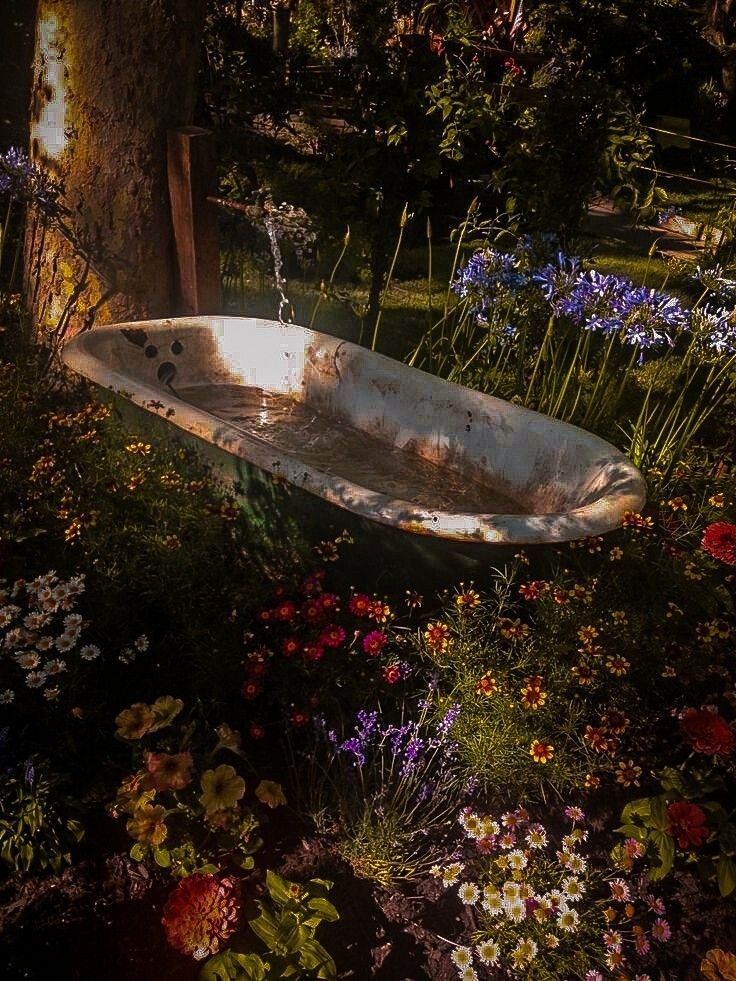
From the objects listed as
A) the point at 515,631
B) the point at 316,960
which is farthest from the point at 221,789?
the point at 515,631

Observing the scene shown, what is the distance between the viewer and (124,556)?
2346 mm

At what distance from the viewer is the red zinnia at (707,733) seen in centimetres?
180

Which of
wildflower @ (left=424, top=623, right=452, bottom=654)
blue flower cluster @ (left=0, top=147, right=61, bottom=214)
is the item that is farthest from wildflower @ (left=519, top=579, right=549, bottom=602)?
blue flower cluster @ (left=0, top=147, right=61, bottom=214)

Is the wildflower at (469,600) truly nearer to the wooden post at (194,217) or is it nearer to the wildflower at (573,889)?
the wildflower at (573,889)

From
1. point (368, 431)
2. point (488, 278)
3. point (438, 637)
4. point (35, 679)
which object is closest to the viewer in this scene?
point (35, 679)

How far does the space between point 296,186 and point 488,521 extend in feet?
9.48

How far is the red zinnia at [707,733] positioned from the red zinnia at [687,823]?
0.40 ft

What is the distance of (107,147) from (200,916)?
8.73 feet

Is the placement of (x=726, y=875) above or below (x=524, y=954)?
above

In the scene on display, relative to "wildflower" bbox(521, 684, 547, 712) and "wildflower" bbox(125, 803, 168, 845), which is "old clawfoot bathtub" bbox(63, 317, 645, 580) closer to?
"wildflower" bbox(521, 684, 547, 712)

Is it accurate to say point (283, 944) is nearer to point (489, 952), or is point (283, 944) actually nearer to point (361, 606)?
point (489, 952)

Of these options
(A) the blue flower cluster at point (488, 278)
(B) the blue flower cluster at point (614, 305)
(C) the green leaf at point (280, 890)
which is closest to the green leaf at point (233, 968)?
(C) the green leaf at point (280, 890)

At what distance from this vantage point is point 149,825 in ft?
5.48

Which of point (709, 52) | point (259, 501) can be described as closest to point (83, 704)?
point (259, 501)
